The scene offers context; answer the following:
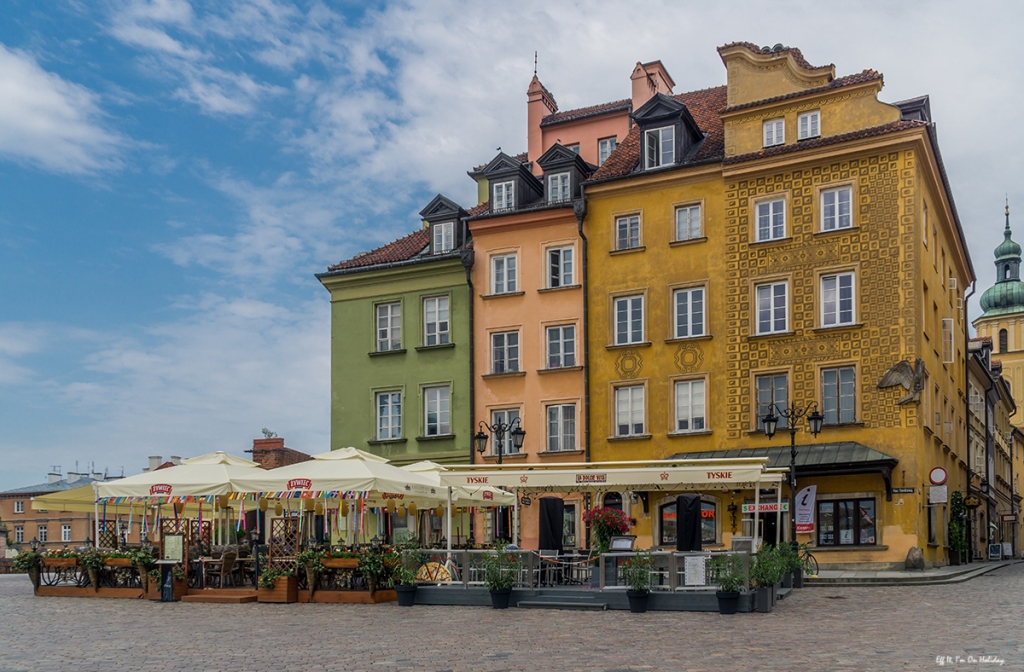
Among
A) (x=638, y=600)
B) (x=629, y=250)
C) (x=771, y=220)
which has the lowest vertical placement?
(x=638, y=600)

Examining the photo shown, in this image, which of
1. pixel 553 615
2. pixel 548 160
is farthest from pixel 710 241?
pixel 553 615

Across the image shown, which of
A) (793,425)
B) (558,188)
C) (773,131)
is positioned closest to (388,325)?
(558,188)

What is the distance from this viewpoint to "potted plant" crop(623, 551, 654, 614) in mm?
20156

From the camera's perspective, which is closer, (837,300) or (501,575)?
(501,575)

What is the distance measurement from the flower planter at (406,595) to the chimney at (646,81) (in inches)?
1032

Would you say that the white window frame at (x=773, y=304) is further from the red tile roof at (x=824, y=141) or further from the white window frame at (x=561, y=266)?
the white window frame at (x=561, y=266)

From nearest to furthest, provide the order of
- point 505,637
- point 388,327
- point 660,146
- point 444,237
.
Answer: point 505,637 < point 660,146 < point 388,327 < point 444,237

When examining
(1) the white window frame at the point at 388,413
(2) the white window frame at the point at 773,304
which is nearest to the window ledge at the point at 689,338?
(2) the white window frame at the point at 773,304

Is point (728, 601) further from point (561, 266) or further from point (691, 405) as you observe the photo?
point (561, 266)

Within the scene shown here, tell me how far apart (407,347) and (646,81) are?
1400cm

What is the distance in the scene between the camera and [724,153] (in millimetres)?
36562

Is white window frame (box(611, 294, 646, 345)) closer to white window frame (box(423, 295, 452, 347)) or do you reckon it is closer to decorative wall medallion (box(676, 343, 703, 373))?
decorative wall medallion (box(676, 343, 703, 373))

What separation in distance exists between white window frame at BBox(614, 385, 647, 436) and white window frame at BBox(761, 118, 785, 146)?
29.4 feet

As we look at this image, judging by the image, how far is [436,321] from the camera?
1620 inches
